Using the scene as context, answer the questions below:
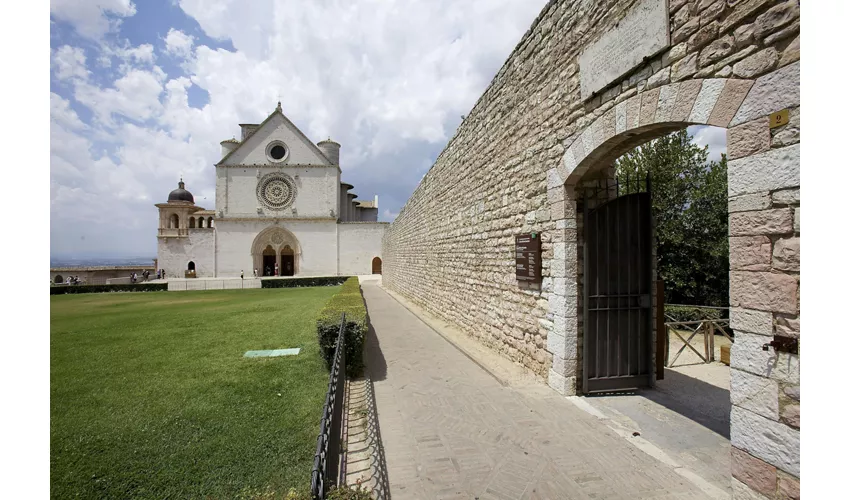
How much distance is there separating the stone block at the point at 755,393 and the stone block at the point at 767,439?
0.15 ft

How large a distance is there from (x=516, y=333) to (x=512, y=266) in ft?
3.73

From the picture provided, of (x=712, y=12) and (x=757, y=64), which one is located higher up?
(x=712, y=12)

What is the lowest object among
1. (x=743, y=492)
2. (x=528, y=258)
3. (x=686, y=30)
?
(x=743, y=492)

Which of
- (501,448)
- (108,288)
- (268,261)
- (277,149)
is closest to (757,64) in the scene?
(501,448)

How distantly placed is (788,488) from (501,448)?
6.58ft

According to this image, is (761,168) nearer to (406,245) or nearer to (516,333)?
(516,333)

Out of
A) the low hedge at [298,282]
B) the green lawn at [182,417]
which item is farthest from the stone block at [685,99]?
the low hedge at [298,282]

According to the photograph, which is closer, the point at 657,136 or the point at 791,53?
the point at 791,53

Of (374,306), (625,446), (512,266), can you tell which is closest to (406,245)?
(374,306)

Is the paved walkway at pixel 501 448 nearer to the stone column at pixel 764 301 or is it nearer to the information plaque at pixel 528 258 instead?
the stone column at pixel 764 301

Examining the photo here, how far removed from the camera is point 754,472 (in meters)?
2.58

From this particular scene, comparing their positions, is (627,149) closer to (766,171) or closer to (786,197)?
(766,171)

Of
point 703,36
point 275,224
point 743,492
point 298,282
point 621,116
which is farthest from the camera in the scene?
point 275,224

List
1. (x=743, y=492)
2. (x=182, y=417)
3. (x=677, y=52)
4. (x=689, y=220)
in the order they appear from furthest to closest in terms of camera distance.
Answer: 1. (x=689, y=220)
2. (x=182, y=417)
3. (x=677, y=52)
4. (x=743, y=492)
